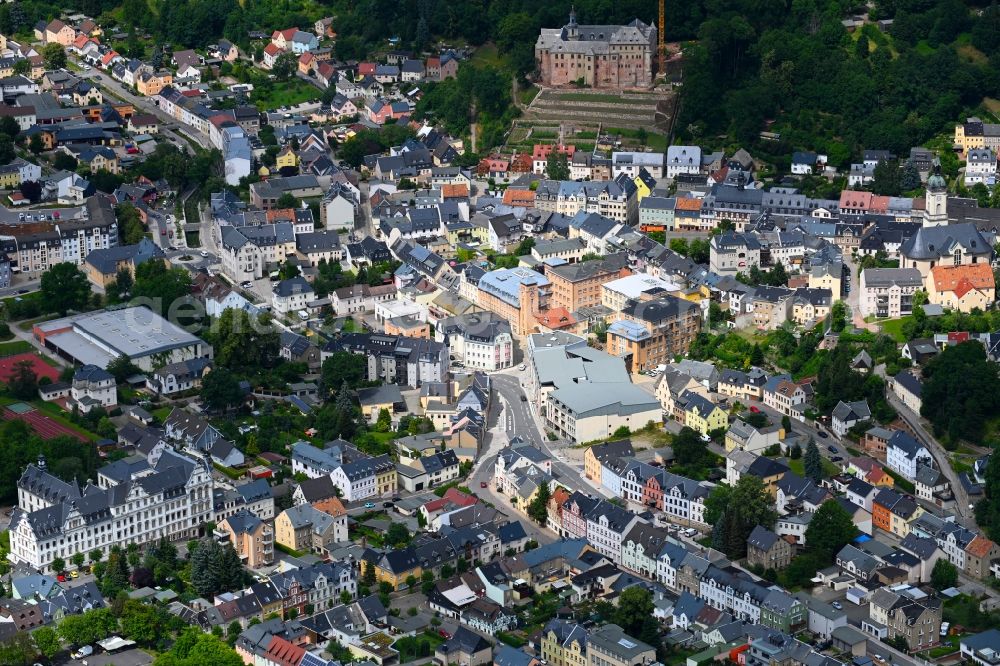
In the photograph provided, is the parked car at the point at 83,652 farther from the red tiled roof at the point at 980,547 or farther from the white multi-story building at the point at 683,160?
the white multi-story building at the point at 683,160

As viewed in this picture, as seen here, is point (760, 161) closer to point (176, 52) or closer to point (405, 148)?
point (405, 148)

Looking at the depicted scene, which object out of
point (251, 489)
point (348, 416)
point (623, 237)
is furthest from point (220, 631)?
point (623, 237)

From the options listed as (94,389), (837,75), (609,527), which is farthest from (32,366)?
(837,75)

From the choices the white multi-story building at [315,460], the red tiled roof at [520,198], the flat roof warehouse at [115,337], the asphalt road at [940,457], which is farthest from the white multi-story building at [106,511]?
the red tiled roof at [520,198]

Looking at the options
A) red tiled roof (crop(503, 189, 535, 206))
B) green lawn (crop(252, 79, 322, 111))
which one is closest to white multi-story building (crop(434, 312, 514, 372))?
red tiled roof (crop(503, 189, 535, 206))

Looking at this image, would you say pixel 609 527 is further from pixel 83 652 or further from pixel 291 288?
pixel 291 288

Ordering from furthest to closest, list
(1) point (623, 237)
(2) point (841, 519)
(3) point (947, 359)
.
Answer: (1) point (623, 237)
(3) point (947, 359)
(2) point (841, 519)

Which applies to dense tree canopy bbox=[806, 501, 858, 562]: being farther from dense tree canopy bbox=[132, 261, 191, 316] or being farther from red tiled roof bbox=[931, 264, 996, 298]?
dense tree canopy bbox=[132, 261, 191, 316]
